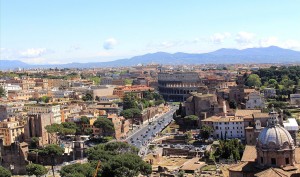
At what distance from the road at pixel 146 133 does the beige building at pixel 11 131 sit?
1744 cm

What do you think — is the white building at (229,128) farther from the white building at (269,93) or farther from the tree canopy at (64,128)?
the white building at (269,93)

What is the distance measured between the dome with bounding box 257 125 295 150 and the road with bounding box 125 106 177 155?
3081cm

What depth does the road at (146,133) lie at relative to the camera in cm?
7393

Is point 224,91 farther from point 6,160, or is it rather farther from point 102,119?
point 6,160

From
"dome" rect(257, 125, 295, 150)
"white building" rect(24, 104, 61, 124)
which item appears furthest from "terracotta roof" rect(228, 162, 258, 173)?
"white building" rect(24, 104, 61, 124)

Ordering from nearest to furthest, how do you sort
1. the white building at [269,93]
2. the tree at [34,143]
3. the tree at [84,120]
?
the tree at [34,143] < the tree at [84,120] < the white building at [269,93]

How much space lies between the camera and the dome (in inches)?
1511

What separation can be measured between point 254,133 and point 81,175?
2565cm

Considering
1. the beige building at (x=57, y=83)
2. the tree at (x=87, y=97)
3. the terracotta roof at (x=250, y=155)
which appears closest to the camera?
the terracotta roof at (x=250, y=155)

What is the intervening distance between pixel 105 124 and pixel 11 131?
49.5 ft

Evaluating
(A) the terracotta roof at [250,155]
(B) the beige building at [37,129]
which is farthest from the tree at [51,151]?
(A) the terracotta roof at [250,155]

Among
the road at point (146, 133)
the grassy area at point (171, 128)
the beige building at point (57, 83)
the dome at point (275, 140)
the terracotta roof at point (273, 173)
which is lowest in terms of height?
the road at point (146, 133)

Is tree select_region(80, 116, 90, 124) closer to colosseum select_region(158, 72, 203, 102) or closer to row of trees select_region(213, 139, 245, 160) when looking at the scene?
row of trees select_region(213, 139, 245, 160)

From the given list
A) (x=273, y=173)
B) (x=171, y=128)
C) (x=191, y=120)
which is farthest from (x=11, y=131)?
(x=273, y=173)
